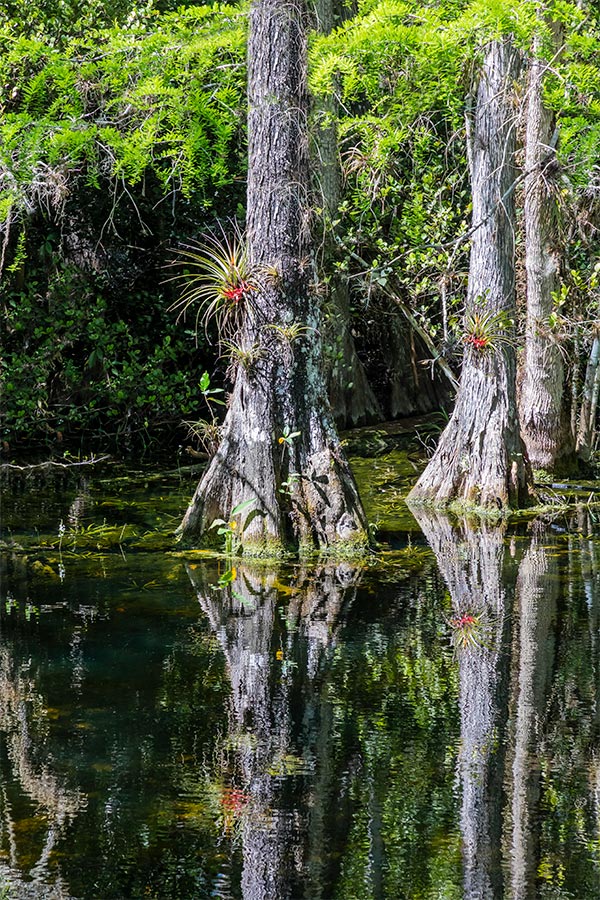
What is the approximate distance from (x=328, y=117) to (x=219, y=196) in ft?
18.2

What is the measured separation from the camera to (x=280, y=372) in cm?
935

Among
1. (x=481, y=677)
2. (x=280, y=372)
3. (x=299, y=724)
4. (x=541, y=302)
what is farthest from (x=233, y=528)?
(x=541, y=302)

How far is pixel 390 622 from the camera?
24.1 ft

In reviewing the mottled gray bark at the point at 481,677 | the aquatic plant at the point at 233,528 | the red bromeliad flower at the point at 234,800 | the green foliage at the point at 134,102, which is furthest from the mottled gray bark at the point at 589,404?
the red bromeliad flower at the point at 234,800

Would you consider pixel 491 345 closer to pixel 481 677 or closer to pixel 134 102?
pixel 134 102

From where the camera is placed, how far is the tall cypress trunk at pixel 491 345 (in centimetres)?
1110

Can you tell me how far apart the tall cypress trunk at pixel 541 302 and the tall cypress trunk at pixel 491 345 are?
3.45 feet

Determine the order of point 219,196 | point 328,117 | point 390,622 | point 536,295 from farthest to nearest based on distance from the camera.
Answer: point 219,196 → point 536,295 → point 328,117 → point 390,622

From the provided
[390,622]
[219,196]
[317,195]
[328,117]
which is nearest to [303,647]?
[390,622]

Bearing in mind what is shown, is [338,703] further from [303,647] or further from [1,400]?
[1,400]

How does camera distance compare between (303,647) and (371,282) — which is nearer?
(303,647)

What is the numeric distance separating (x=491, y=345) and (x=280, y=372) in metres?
2.70

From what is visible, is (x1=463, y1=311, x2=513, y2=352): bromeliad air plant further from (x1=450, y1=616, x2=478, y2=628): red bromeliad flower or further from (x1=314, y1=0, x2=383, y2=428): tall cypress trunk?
(x1=450, y1=616, x2=478, y2=628): red bromeliad flower

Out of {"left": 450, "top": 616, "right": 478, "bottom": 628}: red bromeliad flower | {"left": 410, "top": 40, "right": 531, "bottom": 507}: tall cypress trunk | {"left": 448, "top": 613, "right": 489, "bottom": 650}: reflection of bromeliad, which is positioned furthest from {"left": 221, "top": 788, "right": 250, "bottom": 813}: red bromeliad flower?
{"left": 410, "top": 40, "right": 531, "bottom": 507}: tall cypress trunk
